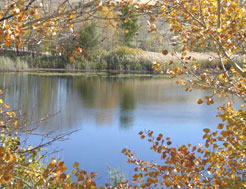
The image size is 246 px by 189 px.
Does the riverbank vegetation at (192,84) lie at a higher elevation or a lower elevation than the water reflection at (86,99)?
higher

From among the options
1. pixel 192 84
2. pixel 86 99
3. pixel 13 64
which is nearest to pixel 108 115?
pixel 86 99

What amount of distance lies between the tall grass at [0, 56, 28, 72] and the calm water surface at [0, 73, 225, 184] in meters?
3.51

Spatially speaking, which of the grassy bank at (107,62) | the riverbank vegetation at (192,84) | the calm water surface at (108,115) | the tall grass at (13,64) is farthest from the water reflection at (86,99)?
the grassy bank at (107,62)

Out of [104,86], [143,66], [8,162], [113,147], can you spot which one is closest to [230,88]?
[8,162]

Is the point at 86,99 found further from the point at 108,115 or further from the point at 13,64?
the point at 13,64

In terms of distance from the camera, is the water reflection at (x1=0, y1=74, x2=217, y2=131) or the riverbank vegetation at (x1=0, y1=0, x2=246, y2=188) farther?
the water reflection at (x1=0, y1=74, x2=217, y2=131)

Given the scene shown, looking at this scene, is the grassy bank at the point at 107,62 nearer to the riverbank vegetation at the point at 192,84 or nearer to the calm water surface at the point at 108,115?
the calm water surface at the point at 108,115

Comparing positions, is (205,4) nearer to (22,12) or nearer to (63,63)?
(22,12)

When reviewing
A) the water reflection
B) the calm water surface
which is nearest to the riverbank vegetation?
the calm water surface

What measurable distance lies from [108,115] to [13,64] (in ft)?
31.9

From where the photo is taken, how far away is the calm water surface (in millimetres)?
5660

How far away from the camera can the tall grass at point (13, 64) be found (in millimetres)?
15859

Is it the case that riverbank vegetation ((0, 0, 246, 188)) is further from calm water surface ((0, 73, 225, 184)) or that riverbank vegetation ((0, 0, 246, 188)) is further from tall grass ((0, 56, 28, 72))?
tall grass ((0, 56, 28, 72))

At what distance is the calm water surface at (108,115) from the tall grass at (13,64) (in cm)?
351
